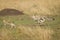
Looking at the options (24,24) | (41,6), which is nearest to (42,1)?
(41,6)

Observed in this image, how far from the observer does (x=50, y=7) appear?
218 centimetres

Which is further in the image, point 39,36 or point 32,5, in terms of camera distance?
point 32,5

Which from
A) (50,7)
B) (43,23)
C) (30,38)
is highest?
(50,7)

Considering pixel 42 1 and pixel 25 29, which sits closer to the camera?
pixel 25 29

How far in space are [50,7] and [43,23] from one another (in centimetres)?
23

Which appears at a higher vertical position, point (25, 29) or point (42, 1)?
point (42, 1)

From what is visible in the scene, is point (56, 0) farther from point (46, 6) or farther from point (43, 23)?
point (43, 23)

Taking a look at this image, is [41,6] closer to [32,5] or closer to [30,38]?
[32,5]

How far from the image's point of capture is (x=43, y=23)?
6.81 ft

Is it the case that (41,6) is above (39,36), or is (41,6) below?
above

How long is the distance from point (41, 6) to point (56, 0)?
0.20 metres

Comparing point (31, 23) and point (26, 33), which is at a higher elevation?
point (31, 23)

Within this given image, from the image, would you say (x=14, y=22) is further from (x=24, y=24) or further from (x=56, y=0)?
(x=56, y=0)

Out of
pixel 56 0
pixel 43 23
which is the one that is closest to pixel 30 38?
pixel 43 23
